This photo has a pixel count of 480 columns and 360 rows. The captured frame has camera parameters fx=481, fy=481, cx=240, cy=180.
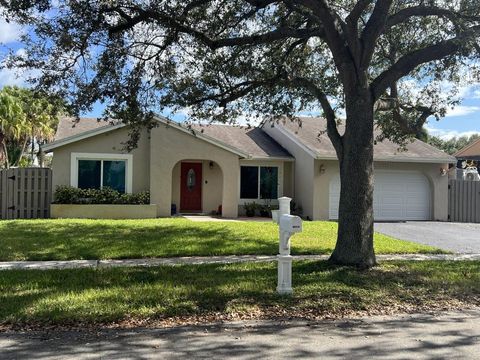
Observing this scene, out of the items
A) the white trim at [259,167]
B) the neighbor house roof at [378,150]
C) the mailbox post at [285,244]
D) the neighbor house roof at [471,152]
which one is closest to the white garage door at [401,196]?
the neighbor house roof at [378,150]

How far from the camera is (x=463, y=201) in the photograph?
21031mm

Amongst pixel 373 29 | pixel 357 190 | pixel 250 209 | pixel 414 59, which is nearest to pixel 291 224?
pixel 357 190

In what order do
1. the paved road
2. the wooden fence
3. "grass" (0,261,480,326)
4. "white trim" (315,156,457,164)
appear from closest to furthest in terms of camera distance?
the paved road → "grass" (0,261,480,326) → "white trim" (315,156,457,164) → the wooden fence

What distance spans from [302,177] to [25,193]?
1082 cm

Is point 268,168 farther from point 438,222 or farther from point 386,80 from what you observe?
point 386,80

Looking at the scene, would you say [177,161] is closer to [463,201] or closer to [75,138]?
[75,138]

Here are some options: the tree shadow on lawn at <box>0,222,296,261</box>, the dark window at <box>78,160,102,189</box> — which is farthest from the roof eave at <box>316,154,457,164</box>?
the dark window at <box>78,160,102,189</box>

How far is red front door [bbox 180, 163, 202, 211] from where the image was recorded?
822 inches

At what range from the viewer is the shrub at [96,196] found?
1742 centimetres

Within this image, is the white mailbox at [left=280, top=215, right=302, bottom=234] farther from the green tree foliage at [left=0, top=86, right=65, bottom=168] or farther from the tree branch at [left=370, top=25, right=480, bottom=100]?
the green tree foliage at [left=0, top=86, right=65, bottom=168]

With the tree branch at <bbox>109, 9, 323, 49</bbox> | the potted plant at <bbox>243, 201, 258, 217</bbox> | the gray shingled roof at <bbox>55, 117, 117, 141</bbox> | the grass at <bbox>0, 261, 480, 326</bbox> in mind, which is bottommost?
the grass at <bbox>0, 261, 480, 326</bbox>

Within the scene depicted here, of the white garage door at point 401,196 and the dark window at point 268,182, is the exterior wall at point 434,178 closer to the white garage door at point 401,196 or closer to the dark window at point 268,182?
the white garage door at point 401,196

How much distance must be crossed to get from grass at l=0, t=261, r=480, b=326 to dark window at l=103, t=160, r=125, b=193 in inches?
394

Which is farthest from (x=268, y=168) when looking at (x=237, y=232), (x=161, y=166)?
(x=237, y=232)
